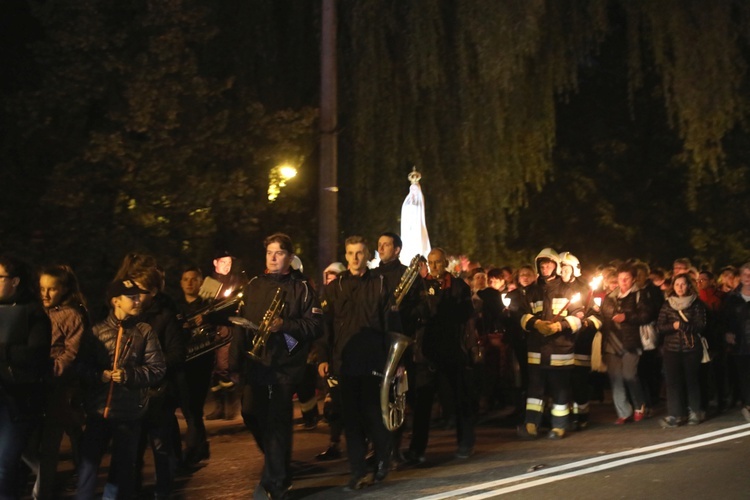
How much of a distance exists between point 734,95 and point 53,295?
12.6 m

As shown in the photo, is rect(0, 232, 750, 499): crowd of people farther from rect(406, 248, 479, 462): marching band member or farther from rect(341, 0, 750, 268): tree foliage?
rect(341, 0, 750, 268): tree foliage

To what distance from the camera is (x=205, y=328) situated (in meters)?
9.28

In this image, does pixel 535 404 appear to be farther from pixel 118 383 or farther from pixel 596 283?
pixel 118 383

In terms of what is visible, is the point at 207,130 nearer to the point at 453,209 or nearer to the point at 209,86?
the point at 209,86

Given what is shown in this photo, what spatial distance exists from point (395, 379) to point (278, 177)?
6568 millimetres

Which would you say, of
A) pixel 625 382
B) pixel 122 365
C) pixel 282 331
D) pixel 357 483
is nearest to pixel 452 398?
pixel 357 483

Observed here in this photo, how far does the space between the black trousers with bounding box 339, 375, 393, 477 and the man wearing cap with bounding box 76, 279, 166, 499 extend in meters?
1.75

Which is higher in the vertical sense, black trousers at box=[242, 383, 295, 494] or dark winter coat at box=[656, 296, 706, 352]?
dark winter coat at box=[656, 296, 706, 352]

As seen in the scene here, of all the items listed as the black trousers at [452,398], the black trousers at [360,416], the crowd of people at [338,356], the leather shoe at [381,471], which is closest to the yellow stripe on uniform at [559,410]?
the crowd of people at [338,356]

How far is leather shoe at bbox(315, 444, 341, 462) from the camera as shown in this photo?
31.4 ft

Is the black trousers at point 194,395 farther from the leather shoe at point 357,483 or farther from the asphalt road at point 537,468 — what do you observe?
the leather shoe at point 357,483

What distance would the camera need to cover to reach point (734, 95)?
56.4 ft

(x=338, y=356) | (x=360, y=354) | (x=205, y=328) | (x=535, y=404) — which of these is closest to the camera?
(x=360, y=354)

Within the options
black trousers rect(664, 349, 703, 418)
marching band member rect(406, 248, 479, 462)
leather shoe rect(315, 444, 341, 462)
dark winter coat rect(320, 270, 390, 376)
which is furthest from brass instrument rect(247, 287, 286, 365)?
black trousers rect(664, 349, 703, 418)
